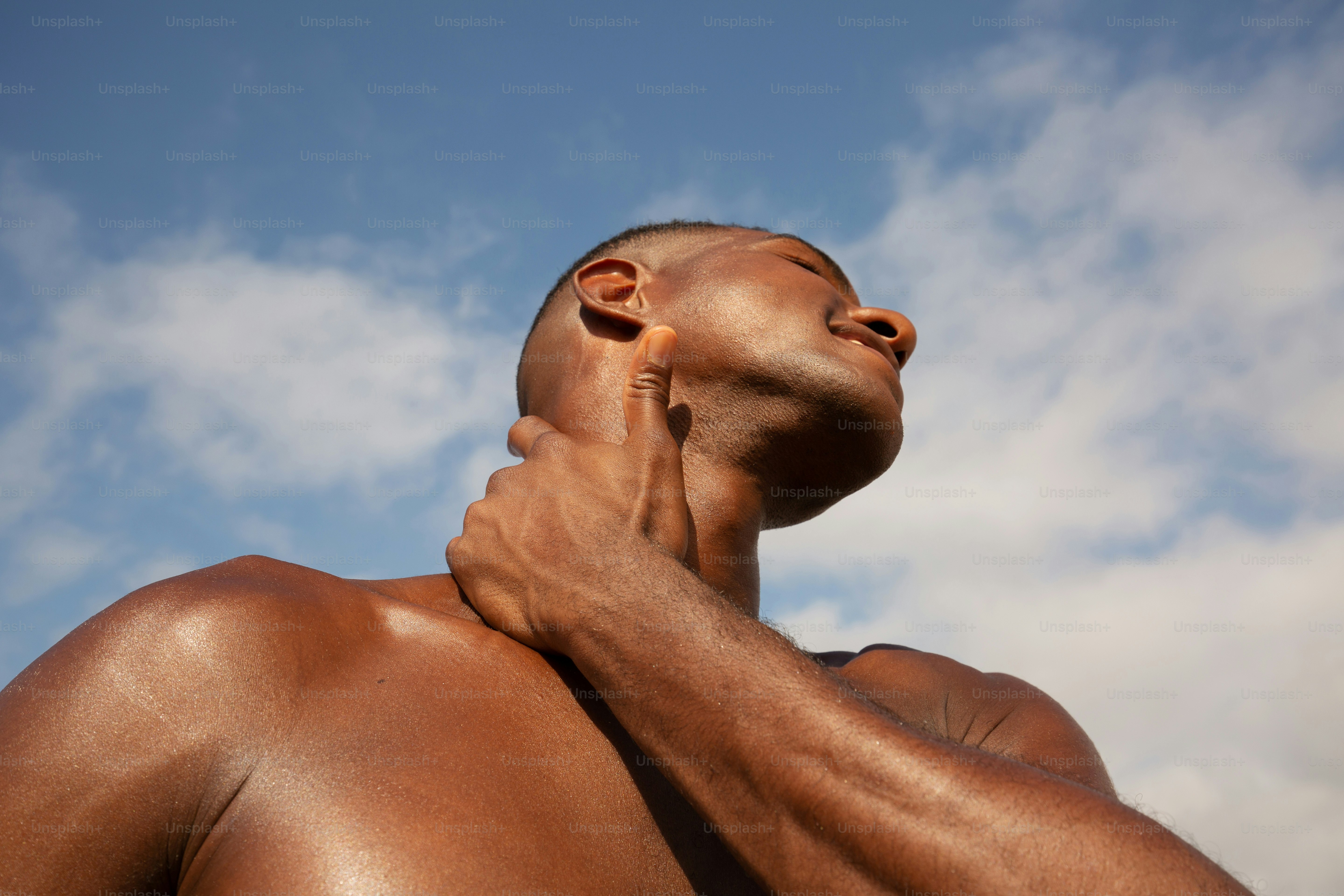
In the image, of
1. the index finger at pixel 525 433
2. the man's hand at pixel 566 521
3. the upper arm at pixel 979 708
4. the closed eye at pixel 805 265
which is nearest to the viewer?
the man's hand at pixel 566 521

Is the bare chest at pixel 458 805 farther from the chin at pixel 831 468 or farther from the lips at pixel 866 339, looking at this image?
the lips at pixel 866 339

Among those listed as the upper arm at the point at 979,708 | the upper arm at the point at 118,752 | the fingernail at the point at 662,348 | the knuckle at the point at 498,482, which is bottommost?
the upper arm at the point at 118,752

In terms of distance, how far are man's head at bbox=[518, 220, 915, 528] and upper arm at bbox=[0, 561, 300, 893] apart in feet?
5.74

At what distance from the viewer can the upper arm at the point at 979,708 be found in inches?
116

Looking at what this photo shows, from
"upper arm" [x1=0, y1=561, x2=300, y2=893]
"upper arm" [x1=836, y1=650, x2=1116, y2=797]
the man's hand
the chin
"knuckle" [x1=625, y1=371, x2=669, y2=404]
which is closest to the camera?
"upper arm" [x1=0, y1=561, x2=300, y2=893]

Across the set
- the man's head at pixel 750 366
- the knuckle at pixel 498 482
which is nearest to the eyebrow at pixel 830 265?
the man's head at pixel 750 366

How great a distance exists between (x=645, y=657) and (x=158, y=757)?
3.80 feet

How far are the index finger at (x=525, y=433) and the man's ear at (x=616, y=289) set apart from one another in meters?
0.58

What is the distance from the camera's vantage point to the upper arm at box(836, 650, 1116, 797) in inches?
116

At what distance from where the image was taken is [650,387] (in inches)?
129

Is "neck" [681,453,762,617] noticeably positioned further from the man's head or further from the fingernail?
the fingernail

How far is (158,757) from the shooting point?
2.00 m

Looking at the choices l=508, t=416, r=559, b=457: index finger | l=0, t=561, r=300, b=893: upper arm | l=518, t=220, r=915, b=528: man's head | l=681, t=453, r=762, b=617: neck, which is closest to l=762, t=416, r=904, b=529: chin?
l=518, t=220, r=915, b=528: man's head

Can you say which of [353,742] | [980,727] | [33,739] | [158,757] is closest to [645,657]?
[353,742]
